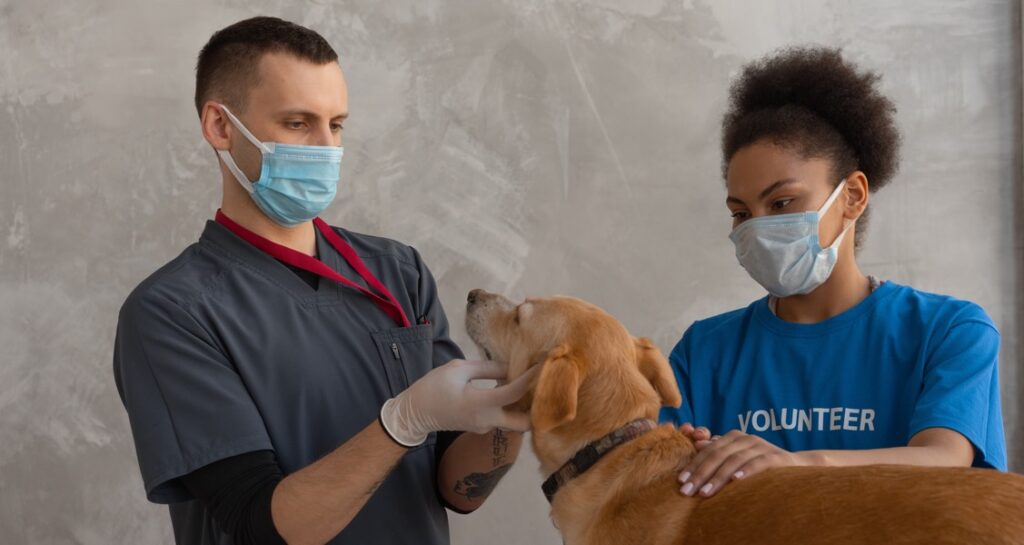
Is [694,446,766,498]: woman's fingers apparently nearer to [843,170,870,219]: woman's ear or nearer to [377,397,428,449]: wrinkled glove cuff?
[377,397,428,449]: wrinkled glove cuff

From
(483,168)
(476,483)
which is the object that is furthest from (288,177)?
(483,168)

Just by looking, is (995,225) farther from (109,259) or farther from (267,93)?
(109,259)

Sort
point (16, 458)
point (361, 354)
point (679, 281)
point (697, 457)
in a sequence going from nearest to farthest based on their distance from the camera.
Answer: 1. point (697, 457)
2. point (361, 354)
3. point (16, 458)
4. point (679, 281)

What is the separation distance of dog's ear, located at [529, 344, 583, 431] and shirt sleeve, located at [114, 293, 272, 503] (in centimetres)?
48

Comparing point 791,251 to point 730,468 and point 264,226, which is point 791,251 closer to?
point 730,468

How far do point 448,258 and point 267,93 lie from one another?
1.56 m

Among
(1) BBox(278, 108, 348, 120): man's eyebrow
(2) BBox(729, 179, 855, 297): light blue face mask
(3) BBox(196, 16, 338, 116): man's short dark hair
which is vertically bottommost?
(2) BBox(729, 179, 855, 297): light blue face mask

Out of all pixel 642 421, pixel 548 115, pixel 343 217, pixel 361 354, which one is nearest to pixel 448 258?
pixel 343 217

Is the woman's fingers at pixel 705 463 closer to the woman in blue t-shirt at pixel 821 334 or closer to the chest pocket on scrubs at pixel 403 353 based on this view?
the woman in blue t-shirt at pixel 821 334

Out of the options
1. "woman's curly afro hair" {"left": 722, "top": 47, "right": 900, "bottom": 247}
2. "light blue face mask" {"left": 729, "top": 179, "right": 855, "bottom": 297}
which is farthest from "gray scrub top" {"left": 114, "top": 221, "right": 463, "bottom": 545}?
"woman's curly afro hair" {"left": 722, "top": 47, "right": 900, "bottom": 247}

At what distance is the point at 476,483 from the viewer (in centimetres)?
188

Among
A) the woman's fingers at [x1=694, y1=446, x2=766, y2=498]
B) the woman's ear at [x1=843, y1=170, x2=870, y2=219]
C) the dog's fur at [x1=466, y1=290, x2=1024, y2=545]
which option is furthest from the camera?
the woman's ear at [x1=843, y1=170, x2=870, y2=219]

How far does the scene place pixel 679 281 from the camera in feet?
11.3

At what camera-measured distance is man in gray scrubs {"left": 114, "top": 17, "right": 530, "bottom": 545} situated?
1.58m
